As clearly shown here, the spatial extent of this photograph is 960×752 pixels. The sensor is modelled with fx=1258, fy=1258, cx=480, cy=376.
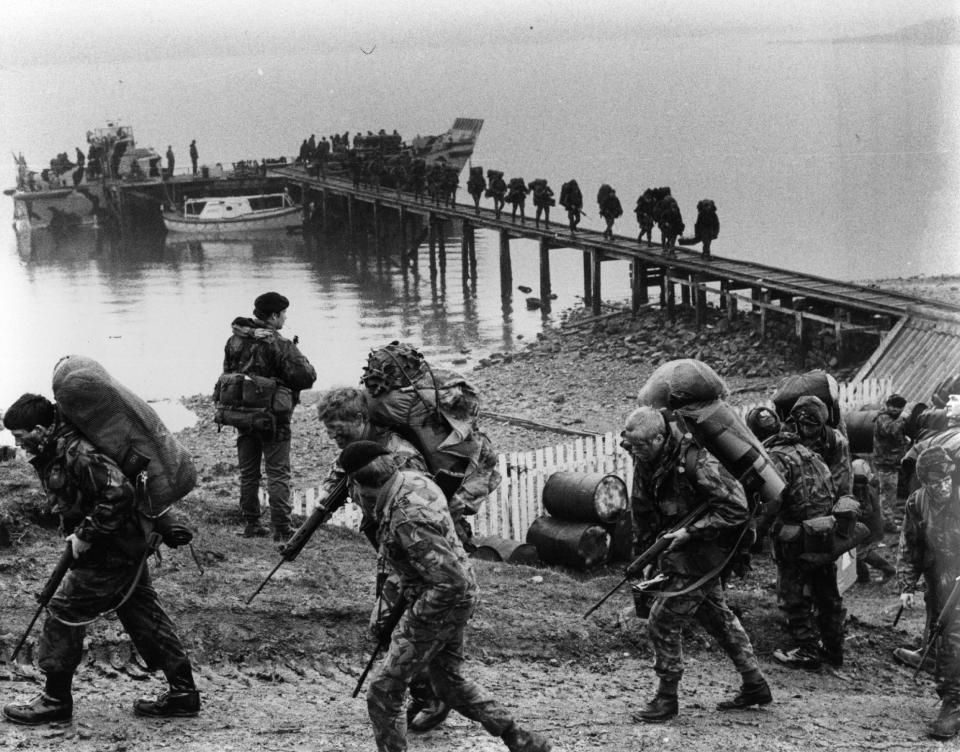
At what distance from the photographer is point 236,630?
7.19 m

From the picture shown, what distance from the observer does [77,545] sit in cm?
559

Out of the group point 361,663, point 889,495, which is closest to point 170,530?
point 361,663

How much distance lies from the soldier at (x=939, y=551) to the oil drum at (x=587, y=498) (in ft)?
11.1

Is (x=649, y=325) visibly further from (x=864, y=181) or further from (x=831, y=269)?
(x=864, y=181)

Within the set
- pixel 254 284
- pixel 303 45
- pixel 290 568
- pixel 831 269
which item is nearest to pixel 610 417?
pixel 290 568

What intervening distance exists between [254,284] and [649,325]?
27868 millimetres

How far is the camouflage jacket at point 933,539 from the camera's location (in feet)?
21.6

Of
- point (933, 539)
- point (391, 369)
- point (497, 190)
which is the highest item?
point (497, 190)

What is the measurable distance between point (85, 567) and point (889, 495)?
9159 millimetres

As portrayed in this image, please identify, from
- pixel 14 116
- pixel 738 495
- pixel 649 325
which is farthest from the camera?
pixel 14 116

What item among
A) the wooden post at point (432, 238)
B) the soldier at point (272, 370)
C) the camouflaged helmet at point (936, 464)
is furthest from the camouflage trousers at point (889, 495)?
the wooden post at point (432, 238)

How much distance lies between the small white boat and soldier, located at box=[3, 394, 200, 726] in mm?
62795

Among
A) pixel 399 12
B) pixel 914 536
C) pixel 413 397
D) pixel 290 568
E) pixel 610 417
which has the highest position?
pixel 399 12

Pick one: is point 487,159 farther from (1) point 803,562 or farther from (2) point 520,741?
(2) point 520,741
